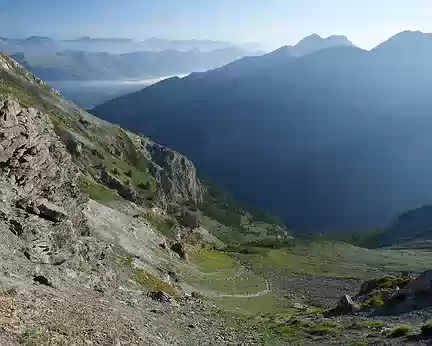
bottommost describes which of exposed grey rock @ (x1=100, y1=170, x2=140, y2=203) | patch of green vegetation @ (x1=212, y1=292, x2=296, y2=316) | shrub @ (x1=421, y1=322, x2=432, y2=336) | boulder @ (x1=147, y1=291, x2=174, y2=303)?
patch of green vegetation @ (x1=212, y1=292, x2=296, y2=316)

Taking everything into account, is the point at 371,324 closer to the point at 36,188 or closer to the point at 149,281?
the point at 149,281

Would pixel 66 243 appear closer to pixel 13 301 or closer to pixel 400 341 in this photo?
pixel 13 301

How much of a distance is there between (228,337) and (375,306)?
741 inches

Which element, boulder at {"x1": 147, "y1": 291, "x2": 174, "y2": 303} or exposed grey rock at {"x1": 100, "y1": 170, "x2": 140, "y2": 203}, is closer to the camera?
boulder at {"x1": 147, "y1": 291, "x2": 174, "y2": 303}

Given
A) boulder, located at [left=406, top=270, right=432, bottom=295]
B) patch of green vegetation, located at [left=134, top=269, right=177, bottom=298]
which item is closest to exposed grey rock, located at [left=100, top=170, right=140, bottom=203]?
patch of green vegetation, located at [left=134, top=269, right=177, bottom=298]

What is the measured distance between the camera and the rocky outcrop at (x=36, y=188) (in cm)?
3991

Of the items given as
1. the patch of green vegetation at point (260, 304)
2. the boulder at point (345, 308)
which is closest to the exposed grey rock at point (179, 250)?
the patch of green vegetation at point (260, 304)

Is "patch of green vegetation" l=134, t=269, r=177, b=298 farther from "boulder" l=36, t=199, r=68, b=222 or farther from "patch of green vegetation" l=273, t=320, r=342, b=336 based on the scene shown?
"patch of green vegetation" l=273, t=320, r=342, b=336

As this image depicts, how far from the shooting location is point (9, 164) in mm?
48844

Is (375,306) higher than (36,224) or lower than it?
lower

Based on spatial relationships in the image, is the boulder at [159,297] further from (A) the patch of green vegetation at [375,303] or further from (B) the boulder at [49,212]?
(A) the patch of green vegetation at [375,303]

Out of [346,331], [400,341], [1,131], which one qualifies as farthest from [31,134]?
[400,341]

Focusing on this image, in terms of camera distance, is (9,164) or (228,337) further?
(9,164)

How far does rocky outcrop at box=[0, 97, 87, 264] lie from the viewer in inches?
1571
